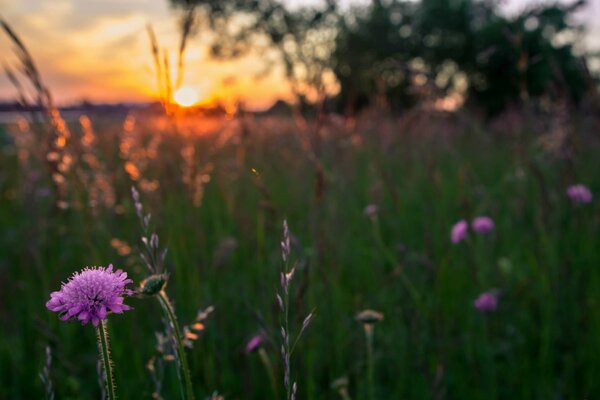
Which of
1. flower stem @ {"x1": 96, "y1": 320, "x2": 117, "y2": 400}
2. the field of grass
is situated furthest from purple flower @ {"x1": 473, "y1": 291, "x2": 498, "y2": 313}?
flower stem @ {"x1": 96, "y1": 320, "x2": 117, "y2": 400}

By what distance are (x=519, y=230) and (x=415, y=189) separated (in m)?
0.99

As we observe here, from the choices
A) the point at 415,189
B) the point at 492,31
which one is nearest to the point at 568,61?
the point at 492,31

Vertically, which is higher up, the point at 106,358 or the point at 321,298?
the point at 106,358

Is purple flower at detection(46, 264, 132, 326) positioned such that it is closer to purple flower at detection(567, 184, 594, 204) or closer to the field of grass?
the field of grass

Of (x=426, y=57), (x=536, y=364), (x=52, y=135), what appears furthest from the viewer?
(x=426, y=57)

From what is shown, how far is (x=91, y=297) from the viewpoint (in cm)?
61

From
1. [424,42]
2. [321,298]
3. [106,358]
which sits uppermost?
[424,42]

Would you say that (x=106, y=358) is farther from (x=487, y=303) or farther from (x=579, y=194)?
(x=579, y=194)

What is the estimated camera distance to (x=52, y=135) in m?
1.45

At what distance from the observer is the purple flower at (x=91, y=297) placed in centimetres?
60

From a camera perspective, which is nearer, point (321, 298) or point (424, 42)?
point (321, 298)

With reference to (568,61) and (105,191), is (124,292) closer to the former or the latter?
(105,191)

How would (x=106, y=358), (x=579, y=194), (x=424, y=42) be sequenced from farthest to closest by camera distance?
(x=424, y=42) < (x=579, y=194) < (x=106, y=358)

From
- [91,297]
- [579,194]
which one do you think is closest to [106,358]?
[91,297]
